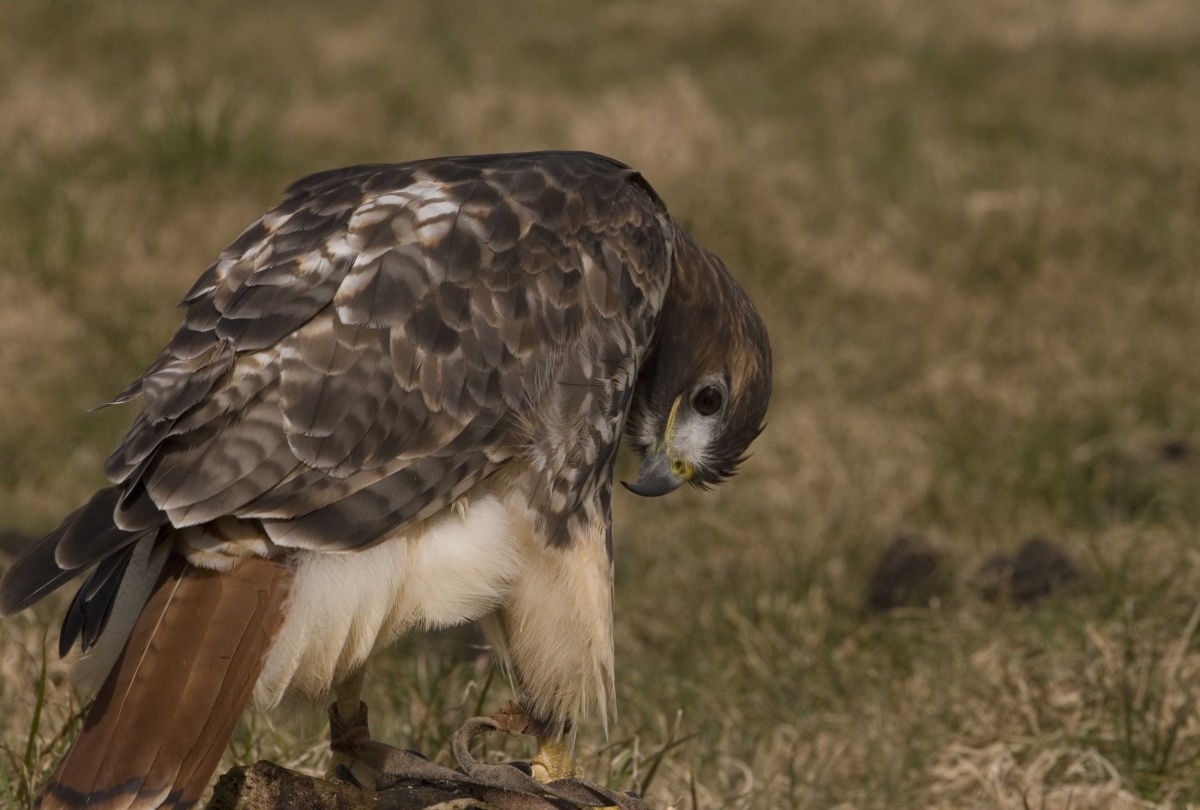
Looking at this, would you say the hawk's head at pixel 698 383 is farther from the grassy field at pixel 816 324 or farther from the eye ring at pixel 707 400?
the grassy field at pixel 816 324

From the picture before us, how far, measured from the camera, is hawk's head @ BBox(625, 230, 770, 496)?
3145 mm

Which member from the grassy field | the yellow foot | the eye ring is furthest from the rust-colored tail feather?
the eye ring

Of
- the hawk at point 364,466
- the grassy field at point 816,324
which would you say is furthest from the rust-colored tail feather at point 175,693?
the grassy field at point 816,324

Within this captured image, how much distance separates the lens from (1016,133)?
950 cm

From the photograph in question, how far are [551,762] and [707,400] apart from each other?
89 cm

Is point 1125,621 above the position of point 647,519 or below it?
above

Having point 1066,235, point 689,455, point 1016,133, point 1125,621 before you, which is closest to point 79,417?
point 689,455

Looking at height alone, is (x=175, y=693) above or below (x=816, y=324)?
above

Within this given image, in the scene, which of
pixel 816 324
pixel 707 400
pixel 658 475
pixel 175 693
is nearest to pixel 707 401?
pixel 707 400

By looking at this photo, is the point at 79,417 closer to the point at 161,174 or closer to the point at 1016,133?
the point at 161,174

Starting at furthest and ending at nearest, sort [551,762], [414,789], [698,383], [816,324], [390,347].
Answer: [816,324]
[698,383]
[551,762]
[390,347]
[414,789]

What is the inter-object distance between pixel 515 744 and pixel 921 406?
3.24 metres

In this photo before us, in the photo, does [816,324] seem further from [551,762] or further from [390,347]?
[390,347]

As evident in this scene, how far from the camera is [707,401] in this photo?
321 cm
